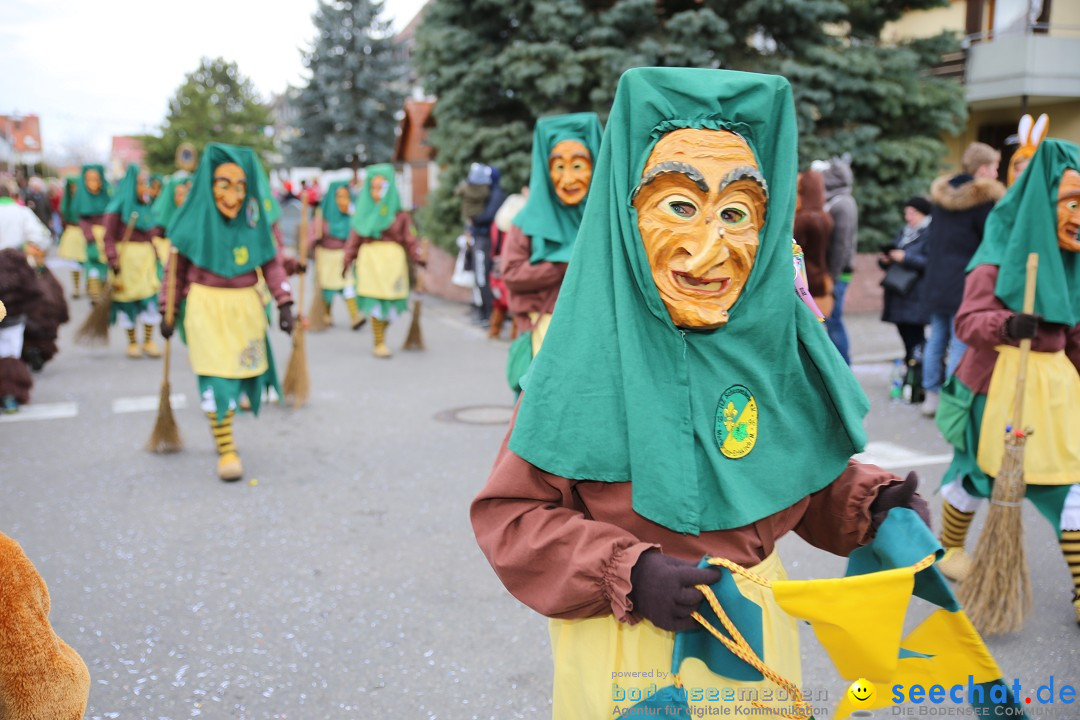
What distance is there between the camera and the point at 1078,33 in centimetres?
1658

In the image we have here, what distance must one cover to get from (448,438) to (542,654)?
349cm

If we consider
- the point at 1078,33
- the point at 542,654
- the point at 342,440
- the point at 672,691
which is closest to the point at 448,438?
the point at 342,440

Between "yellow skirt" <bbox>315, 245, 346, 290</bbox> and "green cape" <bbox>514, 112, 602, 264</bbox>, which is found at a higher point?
"green cape" <bbox>514, 112, 602, 264</bbox>

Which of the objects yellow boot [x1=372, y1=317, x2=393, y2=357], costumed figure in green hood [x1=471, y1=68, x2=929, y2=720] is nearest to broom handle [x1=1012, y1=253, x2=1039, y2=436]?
costumed figure in green hood [x1=471, y1=68, x2=929, y2=720]

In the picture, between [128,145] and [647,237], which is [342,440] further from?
[128,145]

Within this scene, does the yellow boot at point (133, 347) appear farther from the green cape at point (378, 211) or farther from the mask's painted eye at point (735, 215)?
the mask's painted eye at point (735, 215)

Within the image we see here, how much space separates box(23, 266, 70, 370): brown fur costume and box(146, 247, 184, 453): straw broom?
10.7 feet

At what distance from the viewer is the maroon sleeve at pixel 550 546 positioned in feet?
5.64

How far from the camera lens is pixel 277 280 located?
21.0 feet

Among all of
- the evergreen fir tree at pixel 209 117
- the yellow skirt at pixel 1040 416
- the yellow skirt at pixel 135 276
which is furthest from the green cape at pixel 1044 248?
the evergreen fir tree at pixel 209 117

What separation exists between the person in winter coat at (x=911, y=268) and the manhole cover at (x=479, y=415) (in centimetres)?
347

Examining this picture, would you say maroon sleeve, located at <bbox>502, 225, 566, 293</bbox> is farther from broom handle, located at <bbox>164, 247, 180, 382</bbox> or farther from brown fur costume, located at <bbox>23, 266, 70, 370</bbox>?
brown fur costume, located at <bbox>23, 266, 70, 370</bbox>

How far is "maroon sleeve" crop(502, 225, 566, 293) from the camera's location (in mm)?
5203

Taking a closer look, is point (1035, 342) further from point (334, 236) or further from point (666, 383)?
point (334, 236)
